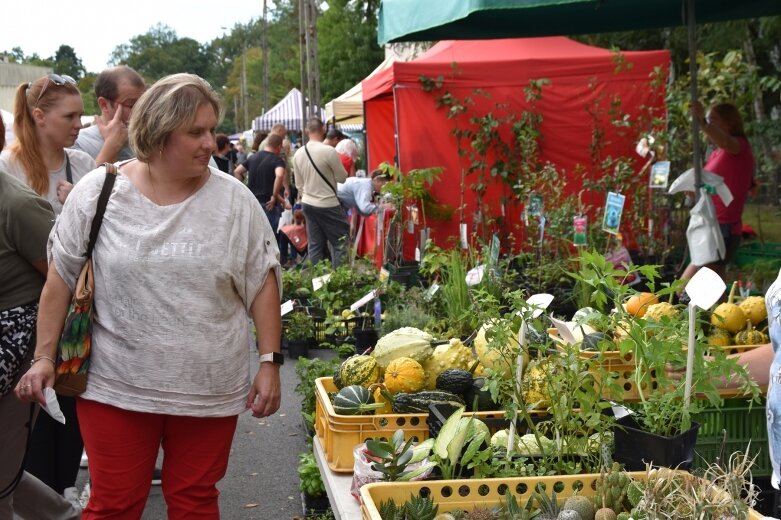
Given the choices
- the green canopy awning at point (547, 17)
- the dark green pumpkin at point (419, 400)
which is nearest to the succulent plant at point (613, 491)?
the dark green pumpkin at point (419, 400)

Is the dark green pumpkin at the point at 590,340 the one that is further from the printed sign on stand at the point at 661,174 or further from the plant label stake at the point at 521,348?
the printed sign on stand at the point at 661,174

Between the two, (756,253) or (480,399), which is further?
(756,253)

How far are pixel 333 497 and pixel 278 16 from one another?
98057mm

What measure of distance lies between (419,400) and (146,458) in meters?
1.11

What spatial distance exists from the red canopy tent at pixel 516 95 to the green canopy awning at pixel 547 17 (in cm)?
197

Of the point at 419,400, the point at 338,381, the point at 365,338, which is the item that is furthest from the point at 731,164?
the point at 419,400

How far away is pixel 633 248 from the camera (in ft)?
31.7

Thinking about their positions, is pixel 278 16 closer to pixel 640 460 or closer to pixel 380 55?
pixel 380 55

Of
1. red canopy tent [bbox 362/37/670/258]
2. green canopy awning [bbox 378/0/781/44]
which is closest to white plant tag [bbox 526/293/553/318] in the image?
green canopy awning [bbox 378/0/781/44]

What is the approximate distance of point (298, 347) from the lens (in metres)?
7.80

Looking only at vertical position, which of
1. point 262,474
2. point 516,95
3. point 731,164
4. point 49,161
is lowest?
point 262,474

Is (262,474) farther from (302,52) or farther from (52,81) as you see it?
(302,52)

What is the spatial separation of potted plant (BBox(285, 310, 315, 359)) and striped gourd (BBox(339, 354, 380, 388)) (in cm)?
371

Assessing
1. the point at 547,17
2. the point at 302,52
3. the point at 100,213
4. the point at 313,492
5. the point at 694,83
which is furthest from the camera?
the point at 302,52
